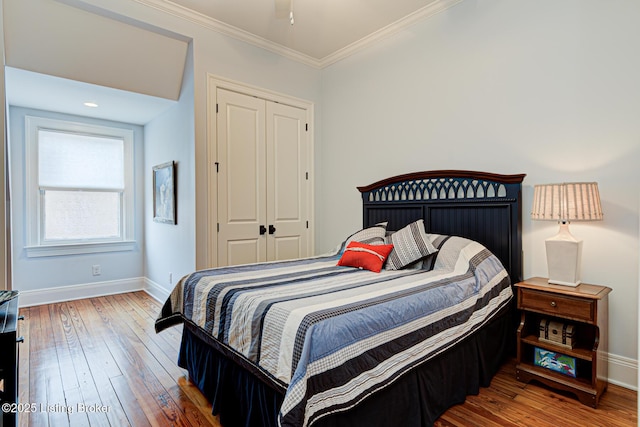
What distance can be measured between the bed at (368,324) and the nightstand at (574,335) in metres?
0.16

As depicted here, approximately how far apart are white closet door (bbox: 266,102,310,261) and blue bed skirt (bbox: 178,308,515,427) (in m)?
1.84

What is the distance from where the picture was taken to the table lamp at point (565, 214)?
2.04 meters

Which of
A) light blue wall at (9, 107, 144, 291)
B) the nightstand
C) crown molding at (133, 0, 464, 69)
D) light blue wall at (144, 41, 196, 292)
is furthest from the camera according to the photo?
light blue wall at (9, 107, 144, 291)

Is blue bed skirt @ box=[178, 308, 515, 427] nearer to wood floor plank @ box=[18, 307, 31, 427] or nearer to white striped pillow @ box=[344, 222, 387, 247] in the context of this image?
wood floor plank @ box=[18, 307, 31, 427]

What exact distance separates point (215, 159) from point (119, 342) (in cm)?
188

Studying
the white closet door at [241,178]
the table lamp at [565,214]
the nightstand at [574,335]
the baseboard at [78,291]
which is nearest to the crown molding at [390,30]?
the white closet door at [241,178]

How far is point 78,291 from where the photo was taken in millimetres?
4363

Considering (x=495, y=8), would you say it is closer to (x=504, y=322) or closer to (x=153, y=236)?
(x=504, y=322)

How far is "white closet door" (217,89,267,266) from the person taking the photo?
3459mm

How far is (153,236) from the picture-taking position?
4.54m

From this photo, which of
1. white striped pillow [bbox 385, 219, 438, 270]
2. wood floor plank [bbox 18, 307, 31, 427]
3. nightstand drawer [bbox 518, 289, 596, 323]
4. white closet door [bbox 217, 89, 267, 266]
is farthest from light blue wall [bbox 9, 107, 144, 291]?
nightstand drawer [bbox 518, 289, 596, 323]

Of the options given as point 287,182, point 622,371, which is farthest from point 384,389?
point 287,182

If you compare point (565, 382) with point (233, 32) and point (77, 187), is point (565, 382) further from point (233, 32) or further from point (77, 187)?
point (77, 187)

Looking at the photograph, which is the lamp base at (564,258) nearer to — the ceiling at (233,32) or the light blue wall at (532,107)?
the light blue wall at (532,107)
